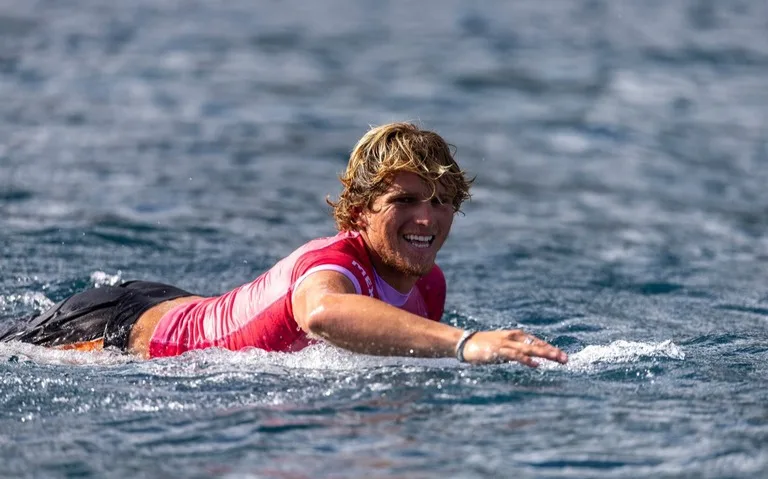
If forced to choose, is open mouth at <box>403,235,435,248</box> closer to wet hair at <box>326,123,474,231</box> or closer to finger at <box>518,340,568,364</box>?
wet hair at <box>326,123,474,231</box>

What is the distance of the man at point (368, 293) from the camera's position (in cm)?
620

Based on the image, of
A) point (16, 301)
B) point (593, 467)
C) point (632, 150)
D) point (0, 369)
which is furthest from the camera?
point (632, 150)

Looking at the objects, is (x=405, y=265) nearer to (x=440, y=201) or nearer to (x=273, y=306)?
(x=440, y=201)

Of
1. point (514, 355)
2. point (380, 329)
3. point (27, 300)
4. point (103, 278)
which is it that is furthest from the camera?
point (103, 278)

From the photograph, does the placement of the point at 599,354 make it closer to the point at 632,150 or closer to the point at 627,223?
the point at 627,223

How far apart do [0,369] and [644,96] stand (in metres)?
16.7

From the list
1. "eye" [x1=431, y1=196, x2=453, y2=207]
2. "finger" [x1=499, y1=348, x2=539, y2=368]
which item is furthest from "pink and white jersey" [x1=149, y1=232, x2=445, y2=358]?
"finger" [x1=499, y1=348, x2=539, y2=368]

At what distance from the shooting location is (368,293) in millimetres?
6852

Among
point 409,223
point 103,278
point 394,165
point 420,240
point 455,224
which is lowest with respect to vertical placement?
point 455,224

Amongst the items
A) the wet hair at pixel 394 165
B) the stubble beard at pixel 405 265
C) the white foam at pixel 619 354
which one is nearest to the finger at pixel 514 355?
the white foam at pixel 619 354

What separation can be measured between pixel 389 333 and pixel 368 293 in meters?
0.68

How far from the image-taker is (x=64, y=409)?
663 cm

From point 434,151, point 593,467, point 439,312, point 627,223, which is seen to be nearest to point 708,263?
point 627,223

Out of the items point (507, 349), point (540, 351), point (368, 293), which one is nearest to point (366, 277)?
point (368, 293)
